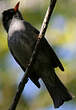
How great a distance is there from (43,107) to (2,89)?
0.61 m

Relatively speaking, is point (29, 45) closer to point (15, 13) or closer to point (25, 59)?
point (25, 59)

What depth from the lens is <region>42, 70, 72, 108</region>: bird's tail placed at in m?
5.39

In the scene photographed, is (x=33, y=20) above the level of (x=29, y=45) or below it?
below

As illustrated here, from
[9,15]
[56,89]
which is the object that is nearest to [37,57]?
[56,89]

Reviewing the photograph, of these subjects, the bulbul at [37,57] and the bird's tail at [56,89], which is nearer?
the bird's tail at [56,89]

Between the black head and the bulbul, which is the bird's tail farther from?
the black head

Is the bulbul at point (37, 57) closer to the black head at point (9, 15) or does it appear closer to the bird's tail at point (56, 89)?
the bird's tail at point (56, 89)

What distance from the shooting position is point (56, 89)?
18.4ft

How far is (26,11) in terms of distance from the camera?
287 inches

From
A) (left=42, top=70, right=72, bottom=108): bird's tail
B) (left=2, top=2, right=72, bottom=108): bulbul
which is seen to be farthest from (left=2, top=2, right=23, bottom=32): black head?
(left=42, top=70, right=72, bottom=108): bird's tail

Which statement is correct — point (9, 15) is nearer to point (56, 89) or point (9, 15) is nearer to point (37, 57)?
point (37, 57)

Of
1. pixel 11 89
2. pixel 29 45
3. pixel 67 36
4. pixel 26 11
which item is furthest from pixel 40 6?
pixel 29 45

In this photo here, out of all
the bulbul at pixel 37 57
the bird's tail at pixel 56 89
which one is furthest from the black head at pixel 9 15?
the bird's tail at pixel 56 89

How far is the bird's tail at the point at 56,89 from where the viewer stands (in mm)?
5387
